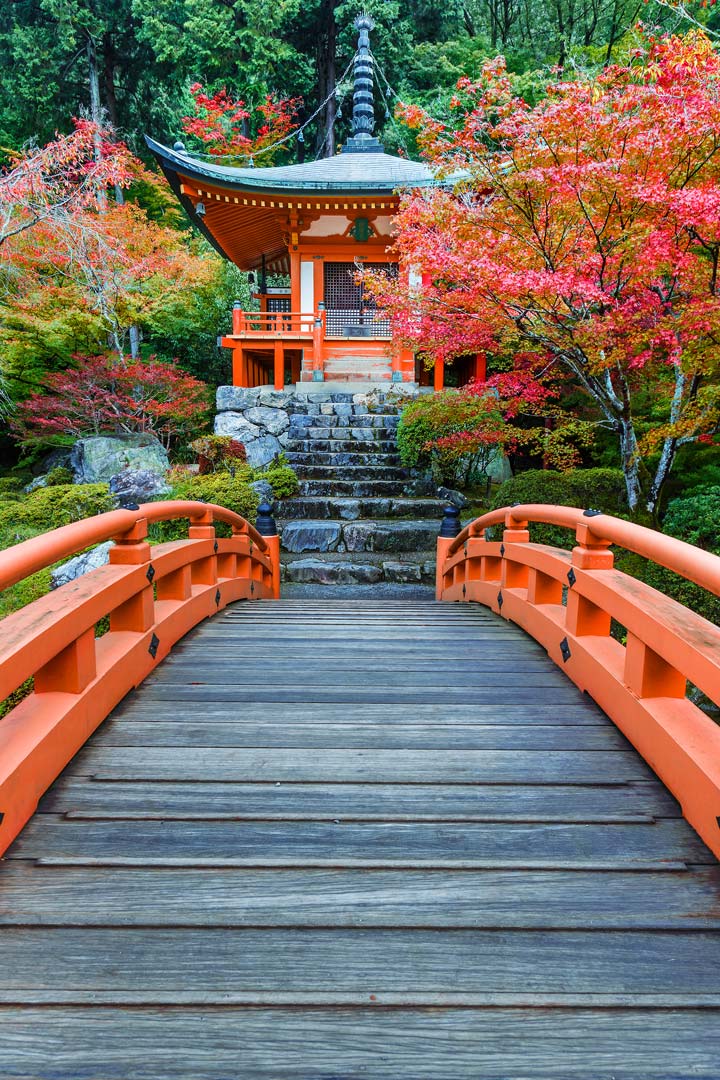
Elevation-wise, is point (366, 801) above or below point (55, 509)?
below

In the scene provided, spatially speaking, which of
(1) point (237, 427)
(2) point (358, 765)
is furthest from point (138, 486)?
(2) point (358, 765)

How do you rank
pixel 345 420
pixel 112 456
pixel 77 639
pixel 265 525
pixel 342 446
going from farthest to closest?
pixel 112 456, pixel 345 420, pixel 342 446, pixel 265 525, pixel 77 639

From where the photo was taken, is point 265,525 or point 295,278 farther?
point 295,278

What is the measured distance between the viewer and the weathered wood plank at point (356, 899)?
53.1 inches

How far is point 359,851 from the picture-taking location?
1.56 metres

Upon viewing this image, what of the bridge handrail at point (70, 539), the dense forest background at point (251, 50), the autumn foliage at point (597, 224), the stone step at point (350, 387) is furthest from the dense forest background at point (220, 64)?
the bridge handrail at point (70, 539)

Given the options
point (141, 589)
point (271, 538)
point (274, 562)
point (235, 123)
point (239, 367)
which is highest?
point (235, 123)

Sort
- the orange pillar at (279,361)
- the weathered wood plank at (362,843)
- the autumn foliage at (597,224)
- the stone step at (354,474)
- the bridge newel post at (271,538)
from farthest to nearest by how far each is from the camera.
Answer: the orange pillar at (279,361) < the stone step at (354,474) < the bridge newel post at (271,538) < the autumn foliage at (597,224) < the weathered wood plank at (362,843)

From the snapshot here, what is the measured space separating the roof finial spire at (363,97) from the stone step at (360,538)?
12.8 m

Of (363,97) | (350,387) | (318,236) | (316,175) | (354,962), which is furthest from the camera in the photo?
(363,97)

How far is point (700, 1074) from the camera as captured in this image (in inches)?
41.8

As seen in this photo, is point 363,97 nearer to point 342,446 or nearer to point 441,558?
point 342,446

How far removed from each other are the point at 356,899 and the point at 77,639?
1255 millimetres

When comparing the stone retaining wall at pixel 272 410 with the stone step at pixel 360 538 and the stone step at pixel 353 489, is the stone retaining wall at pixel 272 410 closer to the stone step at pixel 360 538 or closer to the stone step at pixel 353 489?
the stone step at pixel 353 489
